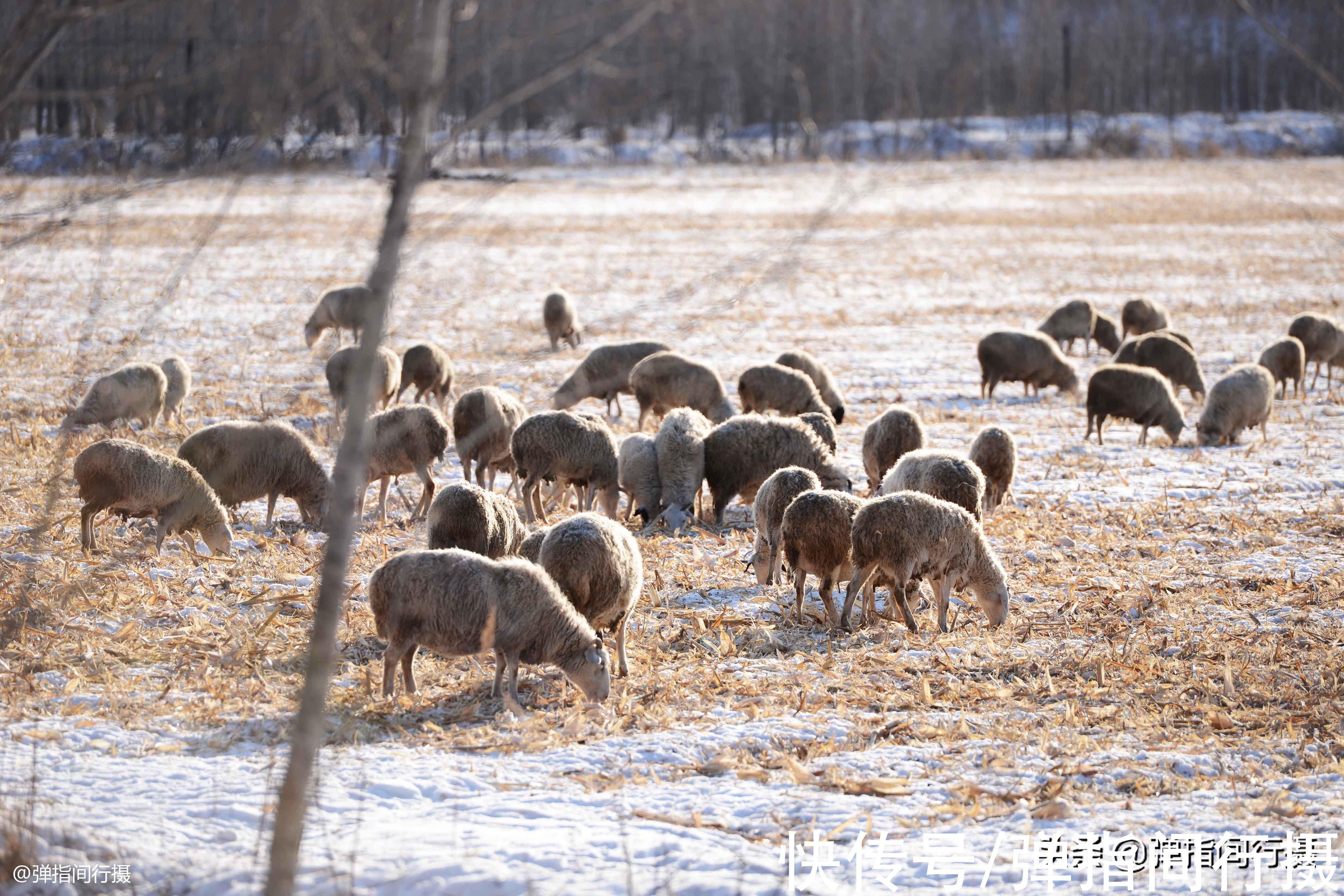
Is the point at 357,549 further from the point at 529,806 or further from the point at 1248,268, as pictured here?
the point at 1248,268

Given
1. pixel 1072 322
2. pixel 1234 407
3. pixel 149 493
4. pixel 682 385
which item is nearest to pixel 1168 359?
pixel 1234 407

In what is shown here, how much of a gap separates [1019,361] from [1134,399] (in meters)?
2.59

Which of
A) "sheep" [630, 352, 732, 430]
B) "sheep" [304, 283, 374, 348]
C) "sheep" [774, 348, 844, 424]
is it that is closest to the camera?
"sheep" [630, 352, 732, 430]

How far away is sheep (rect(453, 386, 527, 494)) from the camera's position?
375 inches

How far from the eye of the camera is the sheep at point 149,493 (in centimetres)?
770

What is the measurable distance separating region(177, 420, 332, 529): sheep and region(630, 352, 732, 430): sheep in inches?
156

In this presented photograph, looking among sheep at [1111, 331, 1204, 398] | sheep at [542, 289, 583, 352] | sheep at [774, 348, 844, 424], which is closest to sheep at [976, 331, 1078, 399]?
sheep at [1111, 331, 1204, 398]

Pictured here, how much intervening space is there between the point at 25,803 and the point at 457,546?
10.0 feet

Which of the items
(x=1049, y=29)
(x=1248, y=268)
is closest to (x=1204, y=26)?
(x=1049, y=29)

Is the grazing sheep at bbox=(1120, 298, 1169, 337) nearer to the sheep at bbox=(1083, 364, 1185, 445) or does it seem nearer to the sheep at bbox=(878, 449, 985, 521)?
the sheep at bbox=(1083, 364, 1185, 445)

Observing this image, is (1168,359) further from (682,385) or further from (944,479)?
(944,479)

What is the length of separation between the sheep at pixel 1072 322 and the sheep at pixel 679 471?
37.5ft

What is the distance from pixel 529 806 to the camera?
4.58m

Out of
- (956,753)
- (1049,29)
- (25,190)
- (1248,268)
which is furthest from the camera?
(1049,29)
